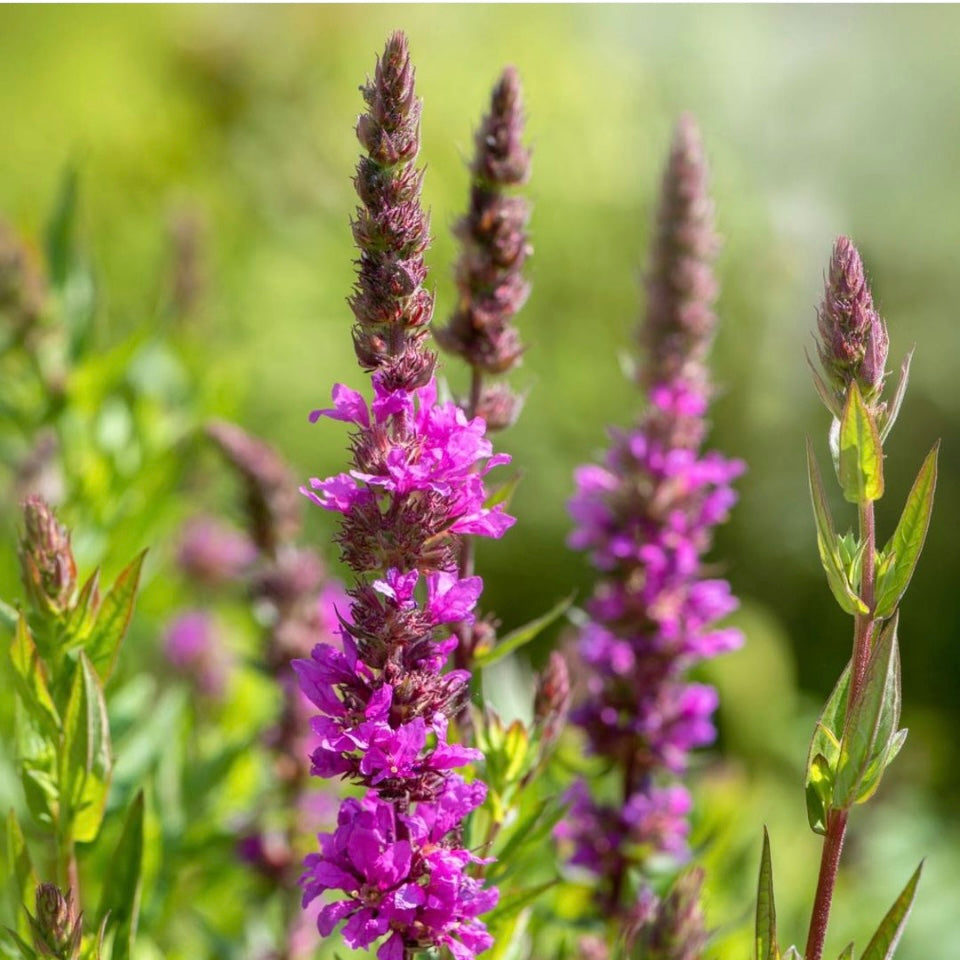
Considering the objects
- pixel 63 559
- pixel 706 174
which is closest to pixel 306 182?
pixel 706 174

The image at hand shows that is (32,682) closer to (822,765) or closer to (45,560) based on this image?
(45,560)

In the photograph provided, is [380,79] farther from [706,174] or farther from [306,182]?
[306,182]

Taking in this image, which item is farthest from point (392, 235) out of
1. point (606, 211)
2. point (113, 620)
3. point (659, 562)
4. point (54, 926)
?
point (606, 211)

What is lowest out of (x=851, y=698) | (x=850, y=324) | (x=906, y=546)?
(x=851, y=698)

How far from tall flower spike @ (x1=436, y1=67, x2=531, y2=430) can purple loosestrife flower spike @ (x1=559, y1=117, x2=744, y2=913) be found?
0.33 metres

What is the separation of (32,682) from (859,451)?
2.35 ft

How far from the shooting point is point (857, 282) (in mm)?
902

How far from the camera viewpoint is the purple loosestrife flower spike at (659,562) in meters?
1.55

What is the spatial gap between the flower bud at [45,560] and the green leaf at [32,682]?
1.1 inches

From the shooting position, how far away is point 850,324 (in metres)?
0.90

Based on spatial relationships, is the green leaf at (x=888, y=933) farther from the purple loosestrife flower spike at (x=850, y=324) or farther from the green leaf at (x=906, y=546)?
the purple loosestrife flower spike at (x=850, y=324)

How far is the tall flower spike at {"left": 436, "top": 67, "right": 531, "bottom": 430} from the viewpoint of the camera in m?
1.23

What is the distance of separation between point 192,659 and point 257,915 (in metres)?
0.85

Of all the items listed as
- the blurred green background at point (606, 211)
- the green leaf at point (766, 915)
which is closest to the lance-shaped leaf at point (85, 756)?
the green leaf at point (766, 915)
